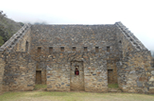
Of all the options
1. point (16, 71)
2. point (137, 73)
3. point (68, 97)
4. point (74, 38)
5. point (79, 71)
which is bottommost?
point (68, 97)

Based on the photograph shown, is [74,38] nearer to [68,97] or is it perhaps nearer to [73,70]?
[73,70]

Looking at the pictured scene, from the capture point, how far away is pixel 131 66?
8391 mm

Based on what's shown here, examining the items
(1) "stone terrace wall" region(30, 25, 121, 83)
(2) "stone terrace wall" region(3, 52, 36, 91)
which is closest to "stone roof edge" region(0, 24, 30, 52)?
(2) "stone terrace wall" region(3, 52, 36, 91)

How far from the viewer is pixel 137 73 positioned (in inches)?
322

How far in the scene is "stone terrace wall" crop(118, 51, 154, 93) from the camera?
7.90 m

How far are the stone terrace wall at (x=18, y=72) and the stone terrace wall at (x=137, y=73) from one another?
6.73 metres

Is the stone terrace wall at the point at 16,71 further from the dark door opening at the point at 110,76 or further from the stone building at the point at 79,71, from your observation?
the dark door opening at the point at 110,76

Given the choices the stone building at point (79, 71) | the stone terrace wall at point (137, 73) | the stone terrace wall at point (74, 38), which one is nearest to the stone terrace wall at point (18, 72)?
the stone building at point (79, 71)

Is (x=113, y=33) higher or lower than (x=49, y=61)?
higher

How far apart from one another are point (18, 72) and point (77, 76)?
430cm

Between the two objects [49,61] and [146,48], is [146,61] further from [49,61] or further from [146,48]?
[49,61]

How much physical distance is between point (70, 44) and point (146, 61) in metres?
8.15

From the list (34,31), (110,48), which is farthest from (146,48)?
(34,31)

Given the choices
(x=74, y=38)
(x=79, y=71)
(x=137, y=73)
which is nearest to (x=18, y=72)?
(x=79, y=71)
